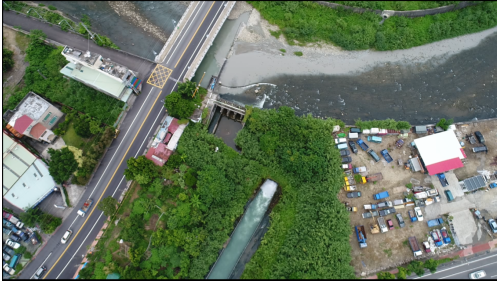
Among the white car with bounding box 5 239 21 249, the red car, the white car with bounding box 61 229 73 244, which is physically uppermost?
the red car

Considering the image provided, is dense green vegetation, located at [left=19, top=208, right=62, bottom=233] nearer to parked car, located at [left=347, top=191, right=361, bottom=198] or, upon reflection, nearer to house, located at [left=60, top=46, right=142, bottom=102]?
house, located at [left=60, top=46, right=142, bottom=102]

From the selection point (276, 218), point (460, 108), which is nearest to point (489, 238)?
point (460, 108)

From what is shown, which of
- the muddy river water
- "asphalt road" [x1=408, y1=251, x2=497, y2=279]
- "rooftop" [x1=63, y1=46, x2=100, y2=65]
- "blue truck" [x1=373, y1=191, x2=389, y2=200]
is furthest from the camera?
the muddy river water

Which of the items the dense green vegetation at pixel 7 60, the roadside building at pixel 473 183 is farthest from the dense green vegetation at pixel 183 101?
the roadside building at pixel 473 183

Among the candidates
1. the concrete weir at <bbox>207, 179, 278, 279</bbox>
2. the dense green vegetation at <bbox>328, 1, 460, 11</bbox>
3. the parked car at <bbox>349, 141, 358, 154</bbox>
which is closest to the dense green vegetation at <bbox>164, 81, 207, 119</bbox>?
the concrete weir at <bbox>207, 179, 278, 279</bbox>

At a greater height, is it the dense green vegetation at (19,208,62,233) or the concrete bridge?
the concrete bridge

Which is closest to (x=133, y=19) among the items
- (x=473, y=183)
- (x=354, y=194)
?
(x=354, y=194)

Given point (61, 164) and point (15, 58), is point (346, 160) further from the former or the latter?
point (15, 58)
